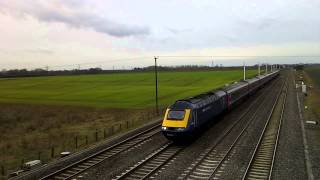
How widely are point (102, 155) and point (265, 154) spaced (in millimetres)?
10829

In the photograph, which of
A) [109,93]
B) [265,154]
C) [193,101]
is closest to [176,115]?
[193,101]

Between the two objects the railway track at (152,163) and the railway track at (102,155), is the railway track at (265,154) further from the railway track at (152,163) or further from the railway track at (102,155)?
the railway track at (102,155)

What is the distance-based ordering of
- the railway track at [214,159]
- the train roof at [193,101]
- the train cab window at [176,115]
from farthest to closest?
the train roof at [193,101], the train cab window at [176,115], the railway track at [214,159]

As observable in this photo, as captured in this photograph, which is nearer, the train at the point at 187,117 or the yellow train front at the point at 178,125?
the yellow train front at the point at 178,125

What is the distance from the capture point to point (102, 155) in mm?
25516

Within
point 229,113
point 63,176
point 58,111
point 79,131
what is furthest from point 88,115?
point 63,176

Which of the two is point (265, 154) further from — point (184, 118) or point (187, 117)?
point (184, 118)

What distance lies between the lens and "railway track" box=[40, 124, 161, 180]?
21188mm

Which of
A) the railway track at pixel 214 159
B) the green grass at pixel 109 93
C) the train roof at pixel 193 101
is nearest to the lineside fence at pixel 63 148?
the train roof at pixel 193 101

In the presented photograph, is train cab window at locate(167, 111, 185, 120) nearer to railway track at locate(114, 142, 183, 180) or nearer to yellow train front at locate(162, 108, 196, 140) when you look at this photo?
yellow train front at locate(162, 108, 196, 140)

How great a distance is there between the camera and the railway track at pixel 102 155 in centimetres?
2119

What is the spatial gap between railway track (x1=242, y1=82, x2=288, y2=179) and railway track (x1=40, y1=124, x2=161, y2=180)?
8824 millimetres

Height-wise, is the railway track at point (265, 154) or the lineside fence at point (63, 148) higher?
the railway track at point (265, 154)

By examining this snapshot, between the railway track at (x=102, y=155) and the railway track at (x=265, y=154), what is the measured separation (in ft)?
28.9
